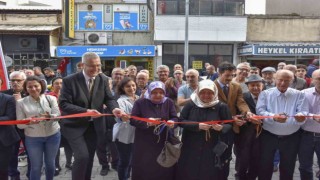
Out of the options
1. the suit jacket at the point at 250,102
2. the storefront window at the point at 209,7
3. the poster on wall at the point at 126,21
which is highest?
the storefront window at the point at 209,7

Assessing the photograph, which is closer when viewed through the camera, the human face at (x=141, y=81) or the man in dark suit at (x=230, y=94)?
the man in dark suit at (x=230, y=94)

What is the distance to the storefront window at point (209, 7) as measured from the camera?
843 inches

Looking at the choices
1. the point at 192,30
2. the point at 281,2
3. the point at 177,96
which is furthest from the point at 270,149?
the point at 281,2

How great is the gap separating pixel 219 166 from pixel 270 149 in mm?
850

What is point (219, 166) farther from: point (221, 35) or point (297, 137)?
point (221, 35)

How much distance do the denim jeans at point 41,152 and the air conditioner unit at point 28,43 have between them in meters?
17.8

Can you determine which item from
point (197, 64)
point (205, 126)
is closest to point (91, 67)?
point (205, 126)

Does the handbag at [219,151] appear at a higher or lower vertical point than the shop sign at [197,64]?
lower

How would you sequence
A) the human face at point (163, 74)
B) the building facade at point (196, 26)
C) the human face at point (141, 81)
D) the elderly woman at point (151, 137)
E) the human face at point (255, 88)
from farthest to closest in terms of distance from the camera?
the building facade at point (196, 26)
the human face at point (163, 74)
the human face at point (141, 81)
the human face at point (255, 88)
the elderly woman at point (151, 137)

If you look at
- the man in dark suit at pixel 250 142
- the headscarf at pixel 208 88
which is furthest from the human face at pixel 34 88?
the man in dark suit at pixel 250 142

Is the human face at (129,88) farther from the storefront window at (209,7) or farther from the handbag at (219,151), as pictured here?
the storefront window at (209,7)

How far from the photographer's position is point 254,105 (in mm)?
5324

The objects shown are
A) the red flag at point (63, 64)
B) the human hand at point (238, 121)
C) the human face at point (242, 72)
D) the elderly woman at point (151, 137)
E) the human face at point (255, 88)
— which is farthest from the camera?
the red flag at point (63, 64)

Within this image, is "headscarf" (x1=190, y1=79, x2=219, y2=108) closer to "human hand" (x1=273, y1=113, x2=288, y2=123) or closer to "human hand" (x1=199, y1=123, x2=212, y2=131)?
"human hand" (x1=199, y1=123, x2=212, y2=131)
